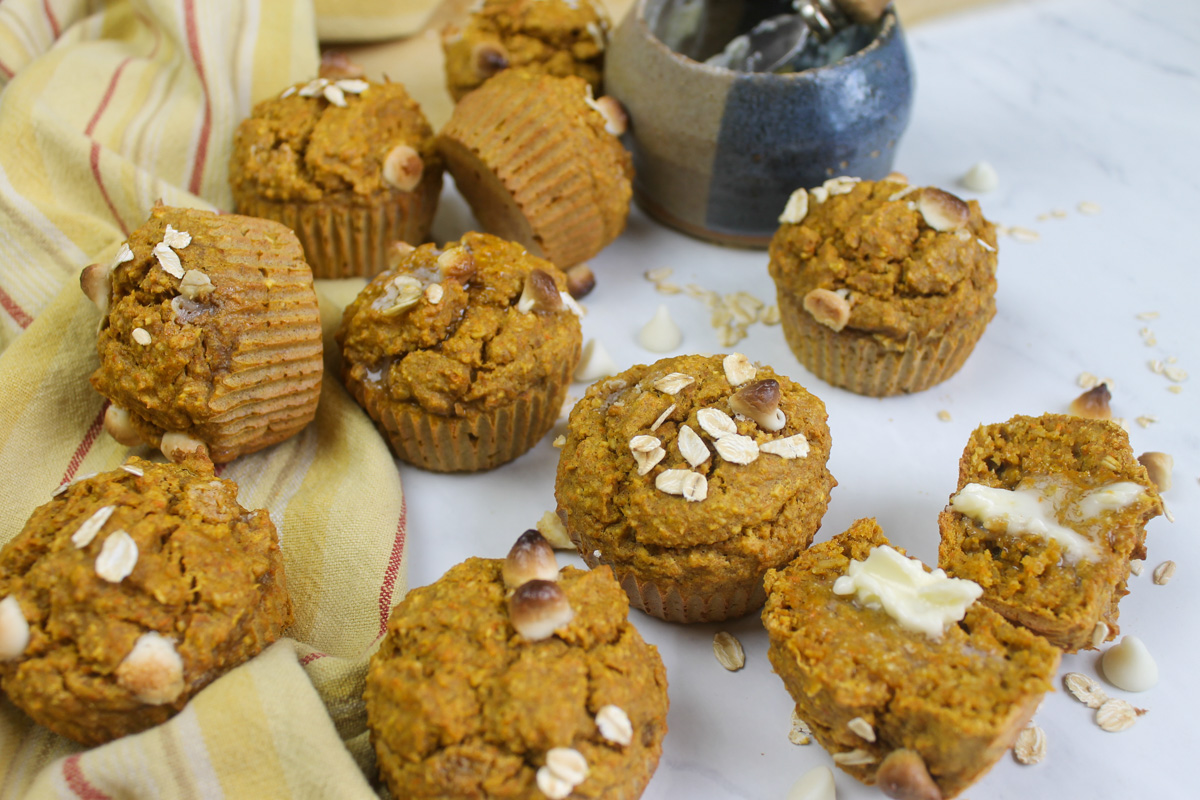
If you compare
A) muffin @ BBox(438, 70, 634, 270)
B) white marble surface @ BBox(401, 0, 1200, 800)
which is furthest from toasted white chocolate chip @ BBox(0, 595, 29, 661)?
muffin @ BBox(438, 70, 634, 270)

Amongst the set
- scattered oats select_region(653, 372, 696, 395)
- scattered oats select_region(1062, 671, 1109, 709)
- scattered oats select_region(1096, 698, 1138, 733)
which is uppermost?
scattered oats select_region(653, 372, 696, 395)

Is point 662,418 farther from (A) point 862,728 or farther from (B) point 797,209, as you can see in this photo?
(B) point 797,209

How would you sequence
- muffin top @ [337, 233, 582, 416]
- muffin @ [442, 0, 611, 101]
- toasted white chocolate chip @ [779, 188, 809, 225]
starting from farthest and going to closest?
1. muffin @ [442, 0, 611, 101]
2. toasted white chocolate chip @ [779, 188, 809, 225]
3. muffin top @ [337, 233, 582, 416]

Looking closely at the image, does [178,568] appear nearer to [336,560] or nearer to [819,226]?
[336,560]

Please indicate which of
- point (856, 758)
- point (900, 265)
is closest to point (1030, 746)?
point (856, 758)

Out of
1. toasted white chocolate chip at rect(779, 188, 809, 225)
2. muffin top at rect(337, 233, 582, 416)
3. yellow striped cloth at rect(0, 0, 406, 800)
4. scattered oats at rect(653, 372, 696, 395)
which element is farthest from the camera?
toasted white chocolate chip at rect(779, 188, 809, 225)

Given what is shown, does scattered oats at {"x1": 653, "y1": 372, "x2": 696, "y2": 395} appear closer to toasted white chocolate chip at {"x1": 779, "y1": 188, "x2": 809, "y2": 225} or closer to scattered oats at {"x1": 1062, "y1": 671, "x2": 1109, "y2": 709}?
toasted white chocolate chip at {"x1": 779, "y1": 188, "x2": 809, "y2": 225}

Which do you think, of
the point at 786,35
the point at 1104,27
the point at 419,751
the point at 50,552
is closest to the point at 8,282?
the point at 50,552
